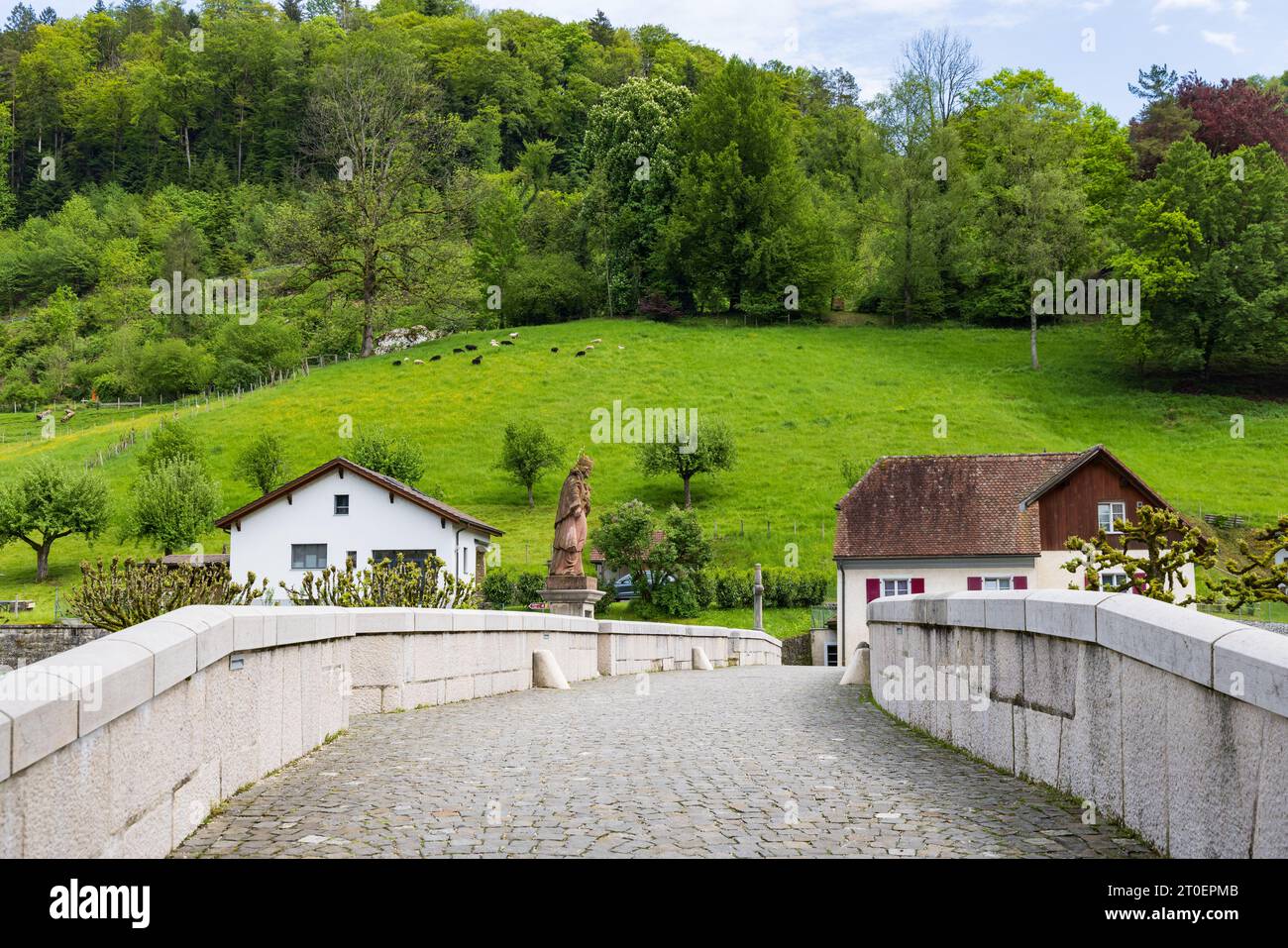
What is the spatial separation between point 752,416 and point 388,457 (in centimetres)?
2081

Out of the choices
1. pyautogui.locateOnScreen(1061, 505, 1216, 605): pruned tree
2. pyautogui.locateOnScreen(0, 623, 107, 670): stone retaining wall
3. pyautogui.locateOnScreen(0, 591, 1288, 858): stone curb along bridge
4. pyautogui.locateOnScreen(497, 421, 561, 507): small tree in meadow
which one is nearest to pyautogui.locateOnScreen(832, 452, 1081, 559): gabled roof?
pyautogui.locateOnScreen(497, 421, 561, 507): small tree in meadow

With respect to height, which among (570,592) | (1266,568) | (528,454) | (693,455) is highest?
(528,454)

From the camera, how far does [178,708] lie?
5684 mm

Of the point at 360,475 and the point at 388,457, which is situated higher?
the point at 388,457

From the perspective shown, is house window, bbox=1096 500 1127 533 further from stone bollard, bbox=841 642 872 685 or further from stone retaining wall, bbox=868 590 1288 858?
stone retaining wall, bbox=868 590 1288 858

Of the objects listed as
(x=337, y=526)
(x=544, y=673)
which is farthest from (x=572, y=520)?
(x=337, y=526)

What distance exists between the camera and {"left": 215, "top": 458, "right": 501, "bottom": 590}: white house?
46.7m

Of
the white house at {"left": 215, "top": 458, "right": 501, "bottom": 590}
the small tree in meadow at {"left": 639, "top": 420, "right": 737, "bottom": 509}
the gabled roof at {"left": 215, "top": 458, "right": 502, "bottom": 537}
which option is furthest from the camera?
the small tree in meadow at {"left": 639, "top": 420, "right": 737, "bottom": 509}

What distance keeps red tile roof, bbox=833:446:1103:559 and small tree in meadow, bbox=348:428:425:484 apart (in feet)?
78.1

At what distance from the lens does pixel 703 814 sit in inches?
251

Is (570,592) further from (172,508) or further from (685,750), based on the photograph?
(172,508)

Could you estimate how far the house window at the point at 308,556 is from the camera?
47.0 m

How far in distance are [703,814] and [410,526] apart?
4151cm

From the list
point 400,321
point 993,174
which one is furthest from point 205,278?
point 993,174
